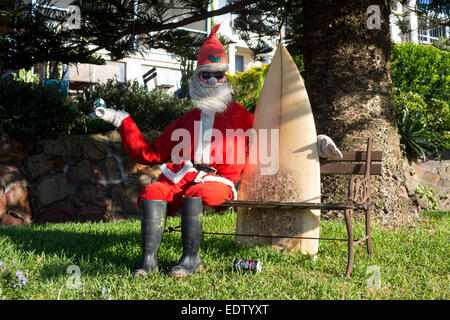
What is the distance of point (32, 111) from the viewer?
5008 mm

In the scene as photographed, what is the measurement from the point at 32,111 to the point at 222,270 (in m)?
3.56

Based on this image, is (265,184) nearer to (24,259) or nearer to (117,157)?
(24,259)

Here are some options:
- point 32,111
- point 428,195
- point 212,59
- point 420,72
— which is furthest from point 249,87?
point 212,59

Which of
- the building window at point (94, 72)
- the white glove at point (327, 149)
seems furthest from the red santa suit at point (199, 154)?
the building window at point (94, 72)

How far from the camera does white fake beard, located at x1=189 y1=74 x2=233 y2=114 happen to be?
3.06 metres

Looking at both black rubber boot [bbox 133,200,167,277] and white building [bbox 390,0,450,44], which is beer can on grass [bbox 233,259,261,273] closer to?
black rubber boot [bbox 133,200,167,277]

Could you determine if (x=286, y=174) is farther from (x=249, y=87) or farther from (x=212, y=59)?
(x=249, y=87)

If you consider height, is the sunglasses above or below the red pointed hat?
below

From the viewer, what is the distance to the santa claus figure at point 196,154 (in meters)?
2.59

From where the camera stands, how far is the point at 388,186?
3961mm

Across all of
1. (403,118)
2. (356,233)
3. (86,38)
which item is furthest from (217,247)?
(403,118)

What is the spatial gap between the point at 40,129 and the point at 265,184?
11.1 feet

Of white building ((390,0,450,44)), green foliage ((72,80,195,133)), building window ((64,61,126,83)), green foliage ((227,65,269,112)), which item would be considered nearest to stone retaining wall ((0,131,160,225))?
green foliage ((72,80,195,133))

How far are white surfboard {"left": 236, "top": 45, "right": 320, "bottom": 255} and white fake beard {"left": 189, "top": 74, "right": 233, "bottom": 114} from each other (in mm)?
294
